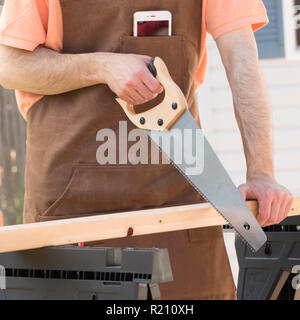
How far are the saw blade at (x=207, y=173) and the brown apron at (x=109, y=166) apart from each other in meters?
0.22

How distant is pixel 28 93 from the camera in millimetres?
2102

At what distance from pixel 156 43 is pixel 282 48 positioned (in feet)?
11.1

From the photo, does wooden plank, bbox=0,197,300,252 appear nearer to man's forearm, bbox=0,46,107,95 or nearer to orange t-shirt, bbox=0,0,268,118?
man's forearm, bbox=0,46,107,95

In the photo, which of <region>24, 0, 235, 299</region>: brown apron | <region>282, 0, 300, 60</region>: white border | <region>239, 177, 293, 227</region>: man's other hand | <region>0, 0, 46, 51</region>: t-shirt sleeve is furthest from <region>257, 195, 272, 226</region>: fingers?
<region>282, 0, 300, 60</region>: white border

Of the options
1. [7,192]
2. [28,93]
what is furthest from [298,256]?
[7,192]

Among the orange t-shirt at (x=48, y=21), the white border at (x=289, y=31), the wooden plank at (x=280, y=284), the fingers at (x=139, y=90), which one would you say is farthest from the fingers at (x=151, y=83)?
the white border at (x=289, y=31)

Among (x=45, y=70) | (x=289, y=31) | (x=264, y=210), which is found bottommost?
(x=264, y=210)

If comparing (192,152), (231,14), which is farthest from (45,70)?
(231,14)

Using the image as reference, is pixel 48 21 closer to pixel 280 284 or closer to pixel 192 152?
pixel 192 152

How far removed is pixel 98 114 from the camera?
200cm

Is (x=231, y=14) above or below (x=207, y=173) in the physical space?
above

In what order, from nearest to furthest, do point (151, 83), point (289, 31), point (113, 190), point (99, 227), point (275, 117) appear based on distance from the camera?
point (99, 227)
point (151, 83)
point (113, 190)
point (289, 31)
point (275, 117)

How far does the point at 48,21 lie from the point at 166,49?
0.38m
